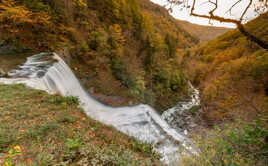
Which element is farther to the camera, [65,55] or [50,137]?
[65,55]

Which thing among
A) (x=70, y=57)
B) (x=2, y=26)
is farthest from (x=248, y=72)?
(x=2, y=26)

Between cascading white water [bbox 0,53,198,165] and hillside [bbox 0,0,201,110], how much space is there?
1.35 metres

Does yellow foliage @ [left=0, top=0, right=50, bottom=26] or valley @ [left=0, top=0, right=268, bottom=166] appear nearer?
valley @ [left=0, top=0, right=268, bottom=166]

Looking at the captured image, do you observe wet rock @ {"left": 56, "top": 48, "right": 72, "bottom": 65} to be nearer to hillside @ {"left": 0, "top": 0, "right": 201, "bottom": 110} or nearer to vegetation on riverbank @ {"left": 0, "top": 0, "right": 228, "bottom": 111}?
hillside @ {"left": 0, "top": 0, "right": 201, "bottom": 110}

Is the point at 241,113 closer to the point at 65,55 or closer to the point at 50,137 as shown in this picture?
the point at 50,137

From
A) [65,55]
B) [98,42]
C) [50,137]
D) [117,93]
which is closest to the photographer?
[50,137]

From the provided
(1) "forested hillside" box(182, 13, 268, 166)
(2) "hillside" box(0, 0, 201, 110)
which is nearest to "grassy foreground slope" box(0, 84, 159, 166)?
(1) "forested hillside" box(182, 13, 268, 166)

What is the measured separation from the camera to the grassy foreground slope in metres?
2.30

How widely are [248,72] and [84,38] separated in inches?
565

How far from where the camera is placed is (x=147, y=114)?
8.40m

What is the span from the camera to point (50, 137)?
2975mm

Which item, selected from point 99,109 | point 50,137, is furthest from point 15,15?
point 50,137

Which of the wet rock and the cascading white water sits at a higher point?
the wet rock

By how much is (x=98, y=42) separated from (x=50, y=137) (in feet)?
32.5
